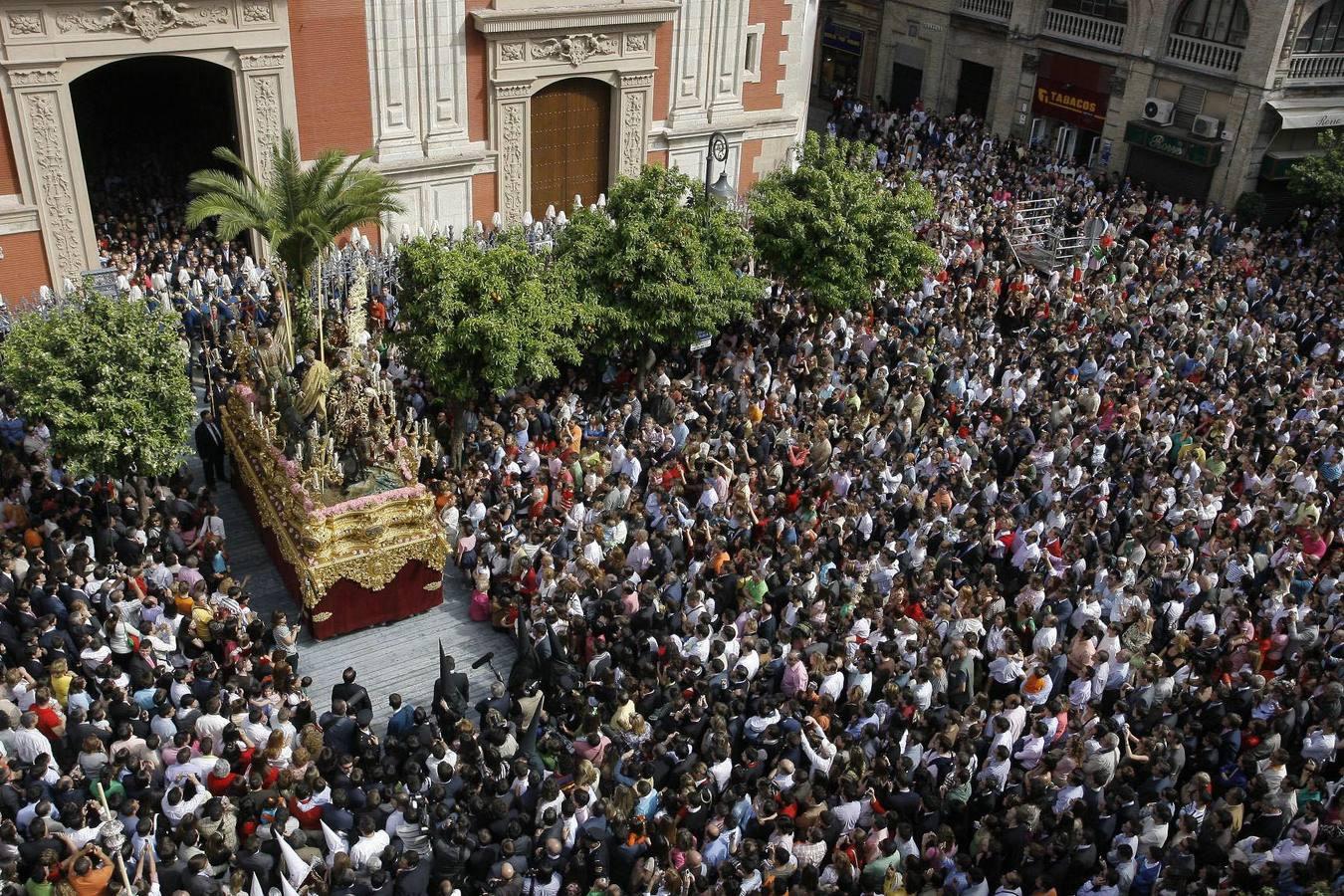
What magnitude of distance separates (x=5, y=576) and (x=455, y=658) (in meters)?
5.58

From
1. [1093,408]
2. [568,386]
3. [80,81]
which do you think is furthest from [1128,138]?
[80,81]

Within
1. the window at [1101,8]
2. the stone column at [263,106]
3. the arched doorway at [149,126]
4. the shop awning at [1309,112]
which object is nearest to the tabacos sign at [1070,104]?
the window at [1101,8]

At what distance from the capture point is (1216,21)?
34.0 meters

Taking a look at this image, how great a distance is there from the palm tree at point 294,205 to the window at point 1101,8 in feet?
84.5

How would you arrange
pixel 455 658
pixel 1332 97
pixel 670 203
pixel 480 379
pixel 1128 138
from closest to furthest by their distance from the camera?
pixel 455 658 < pixel 480 379 < pixel 670 203 < pixel 1332 97 < pixel 1128 138

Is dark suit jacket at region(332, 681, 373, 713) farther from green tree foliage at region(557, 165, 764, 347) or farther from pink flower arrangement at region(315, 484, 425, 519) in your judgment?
green tree foliage at region(557, 165, 764, 347)

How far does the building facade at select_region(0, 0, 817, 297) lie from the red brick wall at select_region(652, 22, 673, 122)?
44mm

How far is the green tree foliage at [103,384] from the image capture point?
1560cm

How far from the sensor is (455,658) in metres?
15.8

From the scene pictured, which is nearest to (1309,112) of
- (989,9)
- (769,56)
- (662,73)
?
(989,9)

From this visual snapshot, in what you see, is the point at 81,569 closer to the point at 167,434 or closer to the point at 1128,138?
the point at 167,434

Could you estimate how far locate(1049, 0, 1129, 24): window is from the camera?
36656 millimetres

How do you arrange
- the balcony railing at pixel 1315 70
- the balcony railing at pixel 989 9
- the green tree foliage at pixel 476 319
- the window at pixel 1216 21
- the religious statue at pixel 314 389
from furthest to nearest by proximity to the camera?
the balcony railing at pixel 989 9, the window at pixel 1216 21, the balcony railing at pixel 1315 70, the green tree foliage at pixel 476 319, the religious statue at pixel 314 389

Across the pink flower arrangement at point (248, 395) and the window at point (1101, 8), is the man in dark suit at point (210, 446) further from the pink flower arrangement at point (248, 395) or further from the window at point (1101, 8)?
the window at point (1101, 8)
